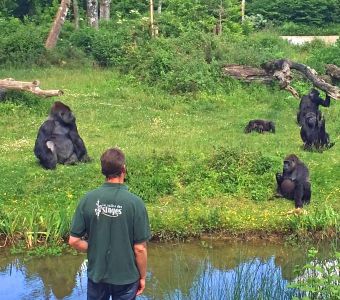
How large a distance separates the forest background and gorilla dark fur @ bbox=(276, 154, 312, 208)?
29 cm

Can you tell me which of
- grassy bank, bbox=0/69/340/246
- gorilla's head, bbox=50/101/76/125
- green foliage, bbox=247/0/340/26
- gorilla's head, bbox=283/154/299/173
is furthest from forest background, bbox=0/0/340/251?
green foliage, bbox=247/0/340/26

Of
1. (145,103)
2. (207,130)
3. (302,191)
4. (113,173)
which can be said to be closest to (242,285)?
(113,173)

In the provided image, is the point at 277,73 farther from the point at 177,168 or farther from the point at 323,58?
the point at 177,168

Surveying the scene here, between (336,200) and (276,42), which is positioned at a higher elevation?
(276,42)

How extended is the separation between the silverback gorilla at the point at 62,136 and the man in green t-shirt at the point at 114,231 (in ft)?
24.4

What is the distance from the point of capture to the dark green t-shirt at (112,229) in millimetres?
5945

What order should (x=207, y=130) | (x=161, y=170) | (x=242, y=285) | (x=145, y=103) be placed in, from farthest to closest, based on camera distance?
(x=145, y=103) < (x=207, y=130) < (x=161, y=170) < (x=242, y=285)

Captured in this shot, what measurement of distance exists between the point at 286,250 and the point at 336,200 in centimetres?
210

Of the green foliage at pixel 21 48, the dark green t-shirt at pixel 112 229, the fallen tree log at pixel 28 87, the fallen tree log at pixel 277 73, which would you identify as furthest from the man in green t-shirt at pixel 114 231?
the green foliage at pixel 21 48

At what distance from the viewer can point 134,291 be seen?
6195 mm

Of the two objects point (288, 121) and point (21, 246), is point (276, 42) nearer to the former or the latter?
point (288, 121)

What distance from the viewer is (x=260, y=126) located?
1658 centimetres

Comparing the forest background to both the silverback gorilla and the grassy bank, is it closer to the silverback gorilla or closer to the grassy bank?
the grassy bank

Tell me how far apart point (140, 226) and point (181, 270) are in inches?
134
